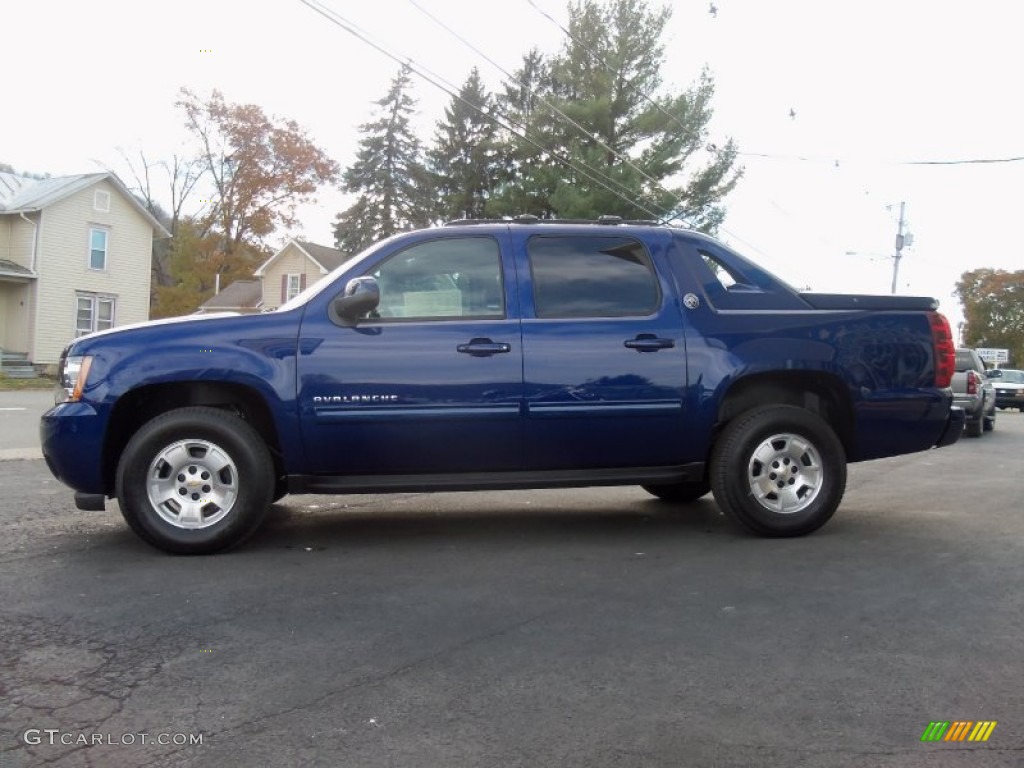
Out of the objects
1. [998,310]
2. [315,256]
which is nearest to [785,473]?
[315,256]

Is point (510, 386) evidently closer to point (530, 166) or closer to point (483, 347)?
point (483, 347)

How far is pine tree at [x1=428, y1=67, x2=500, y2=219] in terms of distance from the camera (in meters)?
49.7

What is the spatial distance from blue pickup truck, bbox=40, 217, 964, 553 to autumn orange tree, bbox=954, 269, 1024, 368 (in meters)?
75.1

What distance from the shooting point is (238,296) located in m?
48.4

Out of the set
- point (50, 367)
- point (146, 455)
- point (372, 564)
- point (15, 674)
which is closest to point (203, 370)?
point (146, 455)

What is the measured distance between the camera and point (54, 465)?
17.6ft

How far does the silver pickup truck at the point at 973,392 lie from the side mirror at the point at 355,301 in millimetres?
11658

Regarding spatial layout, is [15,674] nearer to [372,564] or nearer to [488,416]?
[372,564]

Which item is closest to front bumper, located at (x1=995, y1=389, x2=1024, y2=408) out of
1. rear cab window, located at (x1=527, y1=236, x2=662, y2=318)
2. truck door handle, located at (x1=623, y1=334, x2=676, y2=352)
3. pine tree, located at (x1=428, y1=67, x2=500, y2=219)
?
pine tree, located at (x1=428, y1=67, x2=500, y2=219)

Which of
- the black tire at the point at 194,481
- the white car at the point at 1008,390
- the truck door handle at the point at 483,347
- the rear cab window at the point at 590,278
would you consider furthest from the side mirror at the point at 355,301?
A: the white car at the point at 1008,390

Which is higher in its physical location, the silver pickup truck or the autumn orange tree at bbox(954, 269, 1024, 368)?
the autumn orange tree at bbox(954, 269, 1024, 368)

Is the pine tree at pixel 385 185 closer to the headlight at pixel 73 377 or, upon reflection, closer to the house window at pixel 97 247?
the house window at pixel 97 247

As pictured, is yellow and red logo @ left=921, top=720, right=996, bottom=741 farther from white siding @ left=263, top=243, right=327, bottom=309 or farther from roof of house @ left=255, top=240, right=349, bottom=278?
Result: white siding @ left=263, top=243, right=327, bottom=309

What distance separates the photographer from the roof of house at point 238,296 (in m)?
47.5
